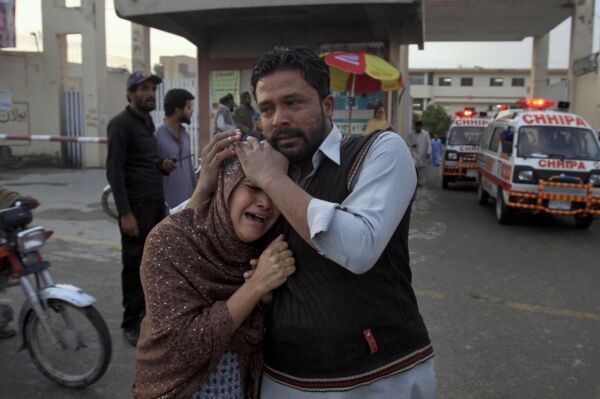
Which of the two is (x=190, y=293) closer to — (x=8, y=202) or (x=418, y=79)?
(x=8, y=202)

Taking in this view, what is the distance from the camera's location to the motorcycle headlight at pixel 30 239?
3465 mm

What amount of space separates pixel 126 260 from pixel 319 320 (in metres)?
3.13

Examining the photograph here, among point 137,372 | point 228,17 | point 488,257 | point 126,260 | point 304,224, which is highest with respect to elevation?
point 228,17

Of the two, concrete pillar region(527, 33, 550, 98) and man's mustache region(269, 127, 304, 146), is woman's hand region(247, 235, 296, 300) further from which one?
concrete pillar region(527, 33, 550, 98)

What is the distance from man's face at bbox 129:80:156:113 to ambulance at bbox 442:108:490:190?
10.7 metres

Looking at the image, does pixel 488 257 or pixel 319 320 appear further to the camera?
pixel 488 257

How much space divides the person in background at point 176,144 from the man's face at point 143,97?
1.07 ft

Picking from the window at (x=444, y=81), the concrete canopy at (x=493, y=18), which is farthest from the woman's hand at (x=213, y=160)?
the window at (x=444, y=81)

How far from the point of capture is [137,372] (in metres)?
1.55

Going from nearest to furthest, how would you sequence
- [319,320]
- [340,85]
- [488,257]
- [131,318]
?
[319,320]
[131,318]
[488,257]
[340,85]

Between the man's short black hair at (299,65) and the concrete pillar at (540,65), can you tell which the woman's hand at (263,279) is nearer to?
the man's short black hair at (299,65)

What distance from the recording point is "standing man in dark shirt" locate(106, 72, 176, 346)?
404cm

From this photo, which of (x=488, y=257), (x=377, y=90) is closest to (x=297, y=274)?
→ (x=488, y=257)

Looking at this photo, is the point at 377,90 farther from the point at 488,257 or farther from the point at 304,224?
the point at 304,224
